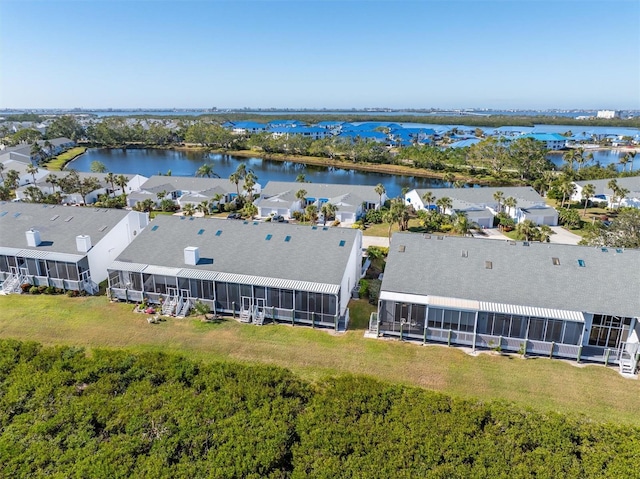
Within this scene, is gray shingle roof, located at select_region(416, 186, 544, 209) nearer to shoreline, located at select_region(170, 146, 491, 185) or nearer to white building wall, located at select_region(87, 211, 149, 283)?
shoreline, located at select_region(170, 146, 491, 185)

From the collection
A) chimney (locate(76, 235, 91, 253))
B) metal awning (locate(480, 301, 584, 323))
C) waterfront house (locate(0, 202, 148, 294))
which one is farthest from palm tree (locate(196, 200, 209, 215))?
metal awning (locate(480, 301, 584, 323))

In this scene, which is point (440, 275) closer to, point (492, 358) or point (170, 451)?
point (492, 358)

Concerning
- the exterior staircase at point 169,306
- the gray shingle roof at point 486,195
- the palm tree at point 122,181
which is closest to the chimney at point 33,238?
the exterior staircase at point 169,306

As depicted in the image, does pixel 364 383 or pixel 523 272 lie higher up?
pixel 523 272

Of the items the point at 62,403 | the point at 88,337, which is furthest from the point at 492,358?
the point at 88,337

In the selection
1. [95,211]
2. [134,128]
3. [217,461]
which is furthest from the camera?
[134,128]

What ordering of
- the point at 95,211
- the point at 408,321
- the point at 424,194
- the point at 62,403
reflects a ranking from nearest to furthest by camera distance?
the point at 62,403
the point at 408,321
the point at 95,211
the point at 424,194

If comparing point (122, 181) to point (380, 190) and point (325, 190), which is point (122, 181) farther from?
point (380, 190)
